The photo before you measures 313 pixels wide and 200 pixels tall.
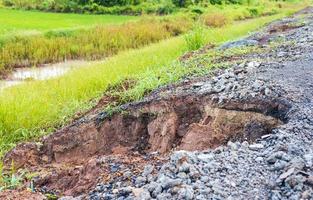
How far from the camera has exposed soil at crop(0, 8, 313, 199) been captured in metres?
3.75

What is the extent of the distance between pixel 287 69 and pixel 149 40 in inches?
545

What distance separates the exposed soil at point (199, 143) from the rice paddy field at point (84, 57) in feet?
2.12

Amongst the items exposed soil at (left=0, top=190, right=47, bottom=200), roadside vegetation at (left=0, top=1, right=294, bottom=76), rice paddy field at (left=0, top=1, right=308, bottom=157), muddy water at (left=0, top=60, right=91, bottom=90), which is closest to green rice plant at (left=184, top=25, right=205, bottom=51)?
rice paddy field at (left=0, top=1, right=308, bottom=157)

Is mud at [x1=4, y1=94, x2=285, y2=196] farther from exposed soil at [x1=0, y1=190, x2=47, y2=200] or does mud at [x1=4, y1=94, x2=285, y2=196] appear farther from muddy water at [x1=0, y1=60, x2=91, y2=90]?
muddy water at [x1=0, y1=60, x2=91, y2=90]

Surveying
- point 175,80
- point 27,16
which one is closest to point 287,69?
point 175,80

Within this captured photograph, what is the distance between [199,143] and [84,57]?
45.7 feet

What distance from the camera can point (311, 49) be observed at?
8672 mm

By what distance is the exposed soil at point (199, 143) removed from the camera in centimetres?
375

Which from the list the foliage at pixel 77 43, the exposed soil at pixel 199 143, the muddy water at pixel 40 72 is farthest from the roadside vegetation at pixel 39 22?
the exposed soil at pixel 199 143

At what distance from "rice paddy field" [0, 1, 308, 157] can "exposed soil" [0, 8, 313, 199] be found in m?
0.65

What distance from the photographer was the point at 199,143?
17.5ft

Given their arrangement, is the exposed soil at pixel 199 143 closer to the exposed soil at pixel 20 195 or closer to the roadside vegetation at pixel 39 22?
the exposed soil at pixel 20 195

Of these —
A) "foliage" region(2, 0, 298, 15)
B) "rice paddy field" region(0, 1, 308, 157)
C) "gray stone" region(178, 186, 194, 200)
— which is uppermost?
"gray stone" region(178, 186, 194, 200)

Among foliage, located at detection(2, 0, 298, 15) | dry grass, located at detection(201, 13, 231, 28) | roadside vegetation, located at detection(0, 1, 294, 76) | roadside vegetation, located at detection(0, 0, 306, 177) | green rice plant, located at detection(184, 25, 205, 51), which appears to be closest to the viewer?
roadside vegetation, located at detection(0, 0, 306, 177)
